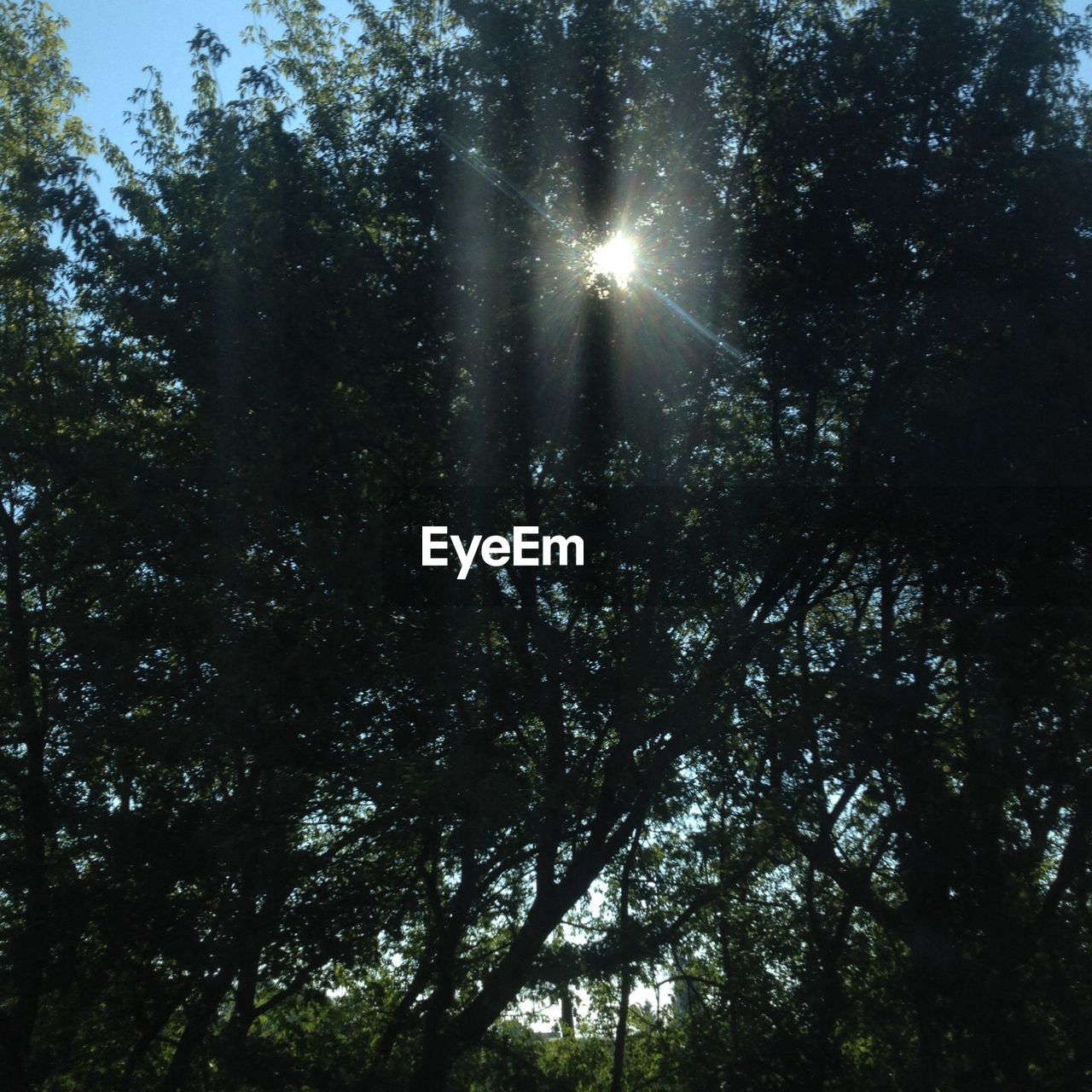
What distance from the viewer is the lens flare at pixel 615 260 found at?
33.0 feet

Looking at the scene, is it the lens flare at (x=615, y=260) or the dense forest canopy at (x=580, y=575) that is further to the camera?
the lens flare at (x=615, y=260)

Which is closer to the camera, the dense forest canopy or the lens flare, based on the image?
the dense forest canopy

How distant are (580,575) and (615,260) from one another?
9.72ft

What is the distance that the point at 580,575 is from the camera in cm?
1048

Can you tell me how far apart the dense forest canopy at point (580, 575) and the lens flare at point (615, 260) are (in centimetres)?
13

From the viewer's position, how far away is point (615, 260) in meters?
10.2

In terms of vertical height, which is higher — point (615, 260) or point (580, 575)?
point (615, 260)

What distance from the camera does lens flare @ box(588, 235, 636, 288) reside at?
10.1 meters

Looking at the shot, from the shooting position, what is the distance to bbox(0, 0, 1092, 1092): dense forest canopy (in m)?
8.81

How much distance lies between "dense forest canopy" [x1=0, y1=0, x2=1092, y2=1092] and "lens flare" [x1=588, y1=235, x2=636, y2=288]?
0.13 metres

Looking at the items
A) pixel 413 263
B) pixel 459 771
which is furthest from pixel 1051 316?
pixel 459 771

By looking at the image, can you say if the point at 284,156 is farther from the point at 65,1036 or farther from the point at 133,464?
the point at 65,1036

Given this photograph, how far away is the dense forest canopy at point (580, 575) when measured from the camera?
8.81 m

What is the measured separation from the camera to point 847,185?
998 cm
